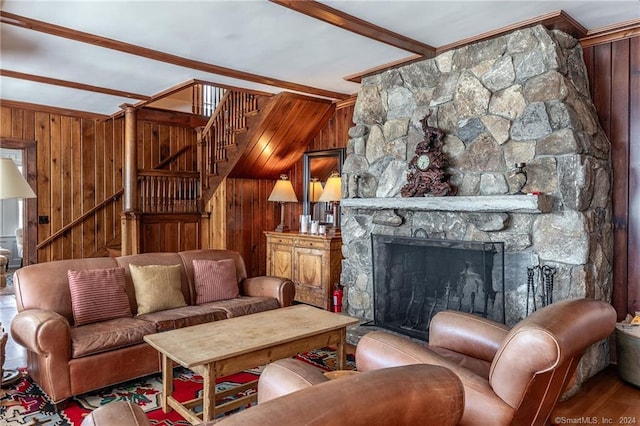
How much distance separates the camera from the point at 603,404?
9.41 feet

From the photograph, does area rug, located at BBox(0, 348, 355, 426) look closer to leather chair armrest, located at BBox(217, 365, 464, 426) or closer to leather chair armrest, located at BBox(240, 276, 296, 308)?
leather chair armrest, located at BBox(240, 276, 296, 308)

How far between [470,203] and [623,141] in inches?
47.7

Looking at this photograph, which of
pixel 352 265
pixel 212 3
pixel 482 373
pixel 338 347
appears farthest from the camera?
pixel 352 265

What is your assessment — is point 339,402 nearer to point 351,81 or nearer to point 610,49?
point 610,49

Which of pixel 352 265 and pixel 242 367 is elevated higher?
pixel 352 265

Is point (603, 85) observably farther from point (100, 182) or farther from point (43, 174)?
point (43, 174)

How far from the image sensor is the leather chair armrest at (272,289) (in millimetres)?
4082

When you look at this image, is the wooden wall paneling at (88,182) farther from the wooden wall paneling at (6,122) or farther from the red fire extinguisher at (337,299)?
the red fire extinguisher at (337,299)

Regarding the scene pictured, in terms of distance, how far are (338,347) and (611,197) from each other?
2336mm

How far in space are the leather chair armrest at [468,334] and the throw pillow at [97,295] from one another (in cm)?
229

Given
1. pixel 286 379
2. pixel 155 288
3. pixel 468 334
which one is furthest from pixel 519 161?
pixel 155 288

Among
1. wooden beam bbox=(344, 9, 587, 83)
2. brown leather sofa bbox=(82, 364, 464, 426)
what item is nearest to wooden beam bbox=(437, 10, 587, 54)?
wooden beam bbox=(344, 9, 587, 83)

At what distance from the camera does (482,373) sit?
2.22m

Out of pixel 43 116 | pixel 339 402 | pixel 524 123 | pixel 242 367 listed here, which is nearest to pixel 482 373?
pixel 242 367
